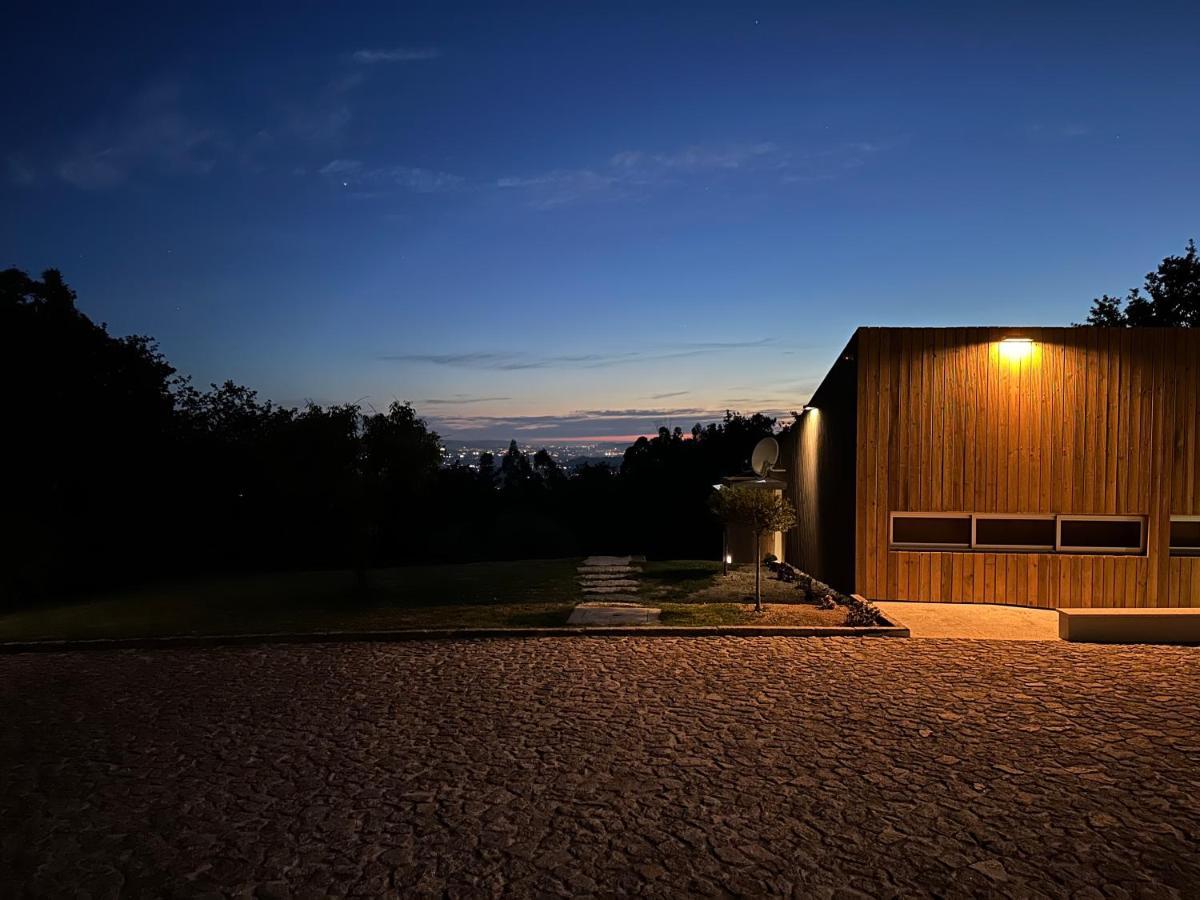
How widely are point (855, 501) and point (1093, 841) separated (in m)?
7.82

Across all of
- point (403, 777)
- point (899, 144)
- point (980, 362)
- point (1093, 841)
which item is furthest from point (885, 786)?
point (899, 144)

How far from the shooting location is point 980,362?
1130cm

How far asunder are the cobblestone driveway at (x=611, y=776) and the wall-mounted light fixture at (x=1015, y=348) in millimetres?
4754

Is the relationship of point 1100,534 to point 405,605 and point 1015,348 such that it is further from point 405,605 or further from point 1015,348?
point 405,605

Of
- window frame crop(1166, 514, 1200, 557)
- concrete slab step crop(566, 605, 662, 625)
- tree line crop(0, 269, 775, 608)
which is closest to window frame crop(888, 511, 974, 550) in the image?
window frame crop(1166, 514, 1200, 557)

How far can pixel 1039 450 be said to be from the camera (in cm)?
1118

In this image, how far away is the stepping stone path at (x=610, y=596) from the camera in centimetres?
1008

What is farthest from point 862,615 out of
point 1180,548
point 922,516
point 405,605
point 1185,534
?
point 405,605

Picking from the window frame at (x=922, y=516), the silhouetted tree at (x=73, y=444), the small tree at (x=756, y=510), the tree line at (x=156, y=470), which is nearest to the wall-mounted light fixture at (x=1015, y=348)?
the window frame at (x=922, y=516)

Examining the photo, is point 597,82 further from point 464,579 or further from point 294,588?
point 294,588

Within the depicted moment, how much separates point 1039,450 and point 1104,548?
5.63 feet

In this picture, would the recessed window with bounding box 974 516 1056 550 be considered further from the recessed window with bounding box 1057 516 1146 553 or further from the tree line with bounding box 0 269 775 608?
the tree line with bounding box 0 269 775 608

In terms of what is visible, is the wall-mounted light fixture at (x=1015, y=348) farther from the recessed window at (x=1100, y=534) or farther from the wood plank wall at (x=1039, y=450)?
the recessed window at (x=1100, y=534)

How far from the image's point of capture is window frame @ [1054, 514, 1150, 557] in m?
11.1
